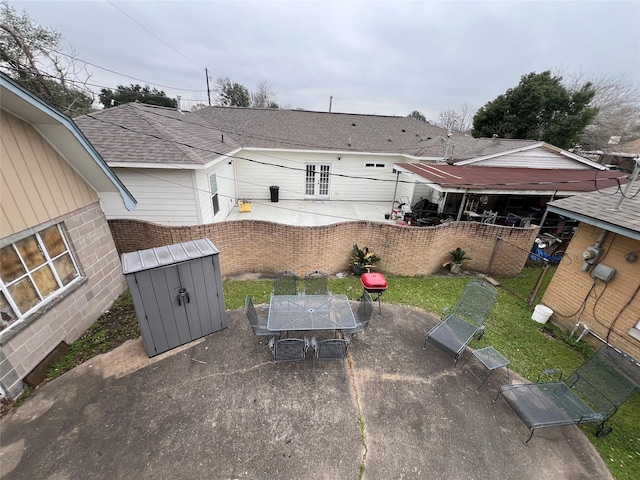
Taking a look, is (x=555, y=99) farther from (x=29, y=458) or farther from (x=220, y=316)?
(x=29, y=458)

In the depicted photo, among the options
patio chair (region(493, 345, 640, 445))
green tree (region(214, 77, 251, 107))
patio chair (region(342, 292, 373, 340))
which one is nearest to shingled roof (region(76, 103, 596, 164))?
patio chair (region(342, 292, 373, 340))

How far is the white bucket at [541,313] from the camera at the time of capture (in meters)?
6.53

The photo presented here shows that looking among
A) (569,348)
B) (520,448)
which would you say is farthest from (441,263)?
(520,448)

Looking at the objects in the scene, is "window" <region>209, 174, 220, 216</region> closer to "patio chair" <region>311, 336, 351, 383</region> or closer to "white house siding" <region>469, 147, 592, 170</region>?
"patio chair" <region>311, 336, 351, 383</region>

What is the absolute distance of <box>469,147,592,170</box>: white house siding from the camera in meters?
12.8

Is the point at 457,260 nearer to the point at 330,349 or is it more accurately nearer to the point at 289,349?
the point at 330,349

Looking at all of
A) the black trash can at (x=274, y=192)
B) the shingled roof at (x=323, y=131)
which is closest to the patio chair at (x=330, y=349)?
the black trash can at (x=274, y=192)

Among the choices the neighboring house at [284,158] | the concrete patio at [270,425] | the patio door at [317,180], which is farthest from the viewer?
the patio door at [317,180]

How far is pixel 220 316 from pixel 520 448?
5.50 m

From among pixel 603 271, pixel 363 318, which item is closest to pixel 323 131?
pixel 363 318

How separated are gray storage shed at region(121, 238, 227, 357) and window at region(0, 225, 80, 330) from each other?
1.47m

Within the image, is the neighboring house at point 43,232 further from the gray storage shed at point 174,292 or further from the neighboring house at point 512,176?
the neighboring house at point 512,176

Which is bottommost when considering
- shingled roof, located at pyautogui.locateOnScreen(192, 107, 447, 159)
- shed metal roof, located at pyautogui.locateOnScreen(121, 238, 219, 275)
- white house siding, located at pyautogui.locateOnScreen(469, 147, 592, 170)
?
shed metal roof, located at pyautogui.locateOnScreen(121, 238, 219, 275)

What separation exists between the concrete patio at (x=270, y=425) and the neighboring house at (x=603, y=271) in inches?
105
